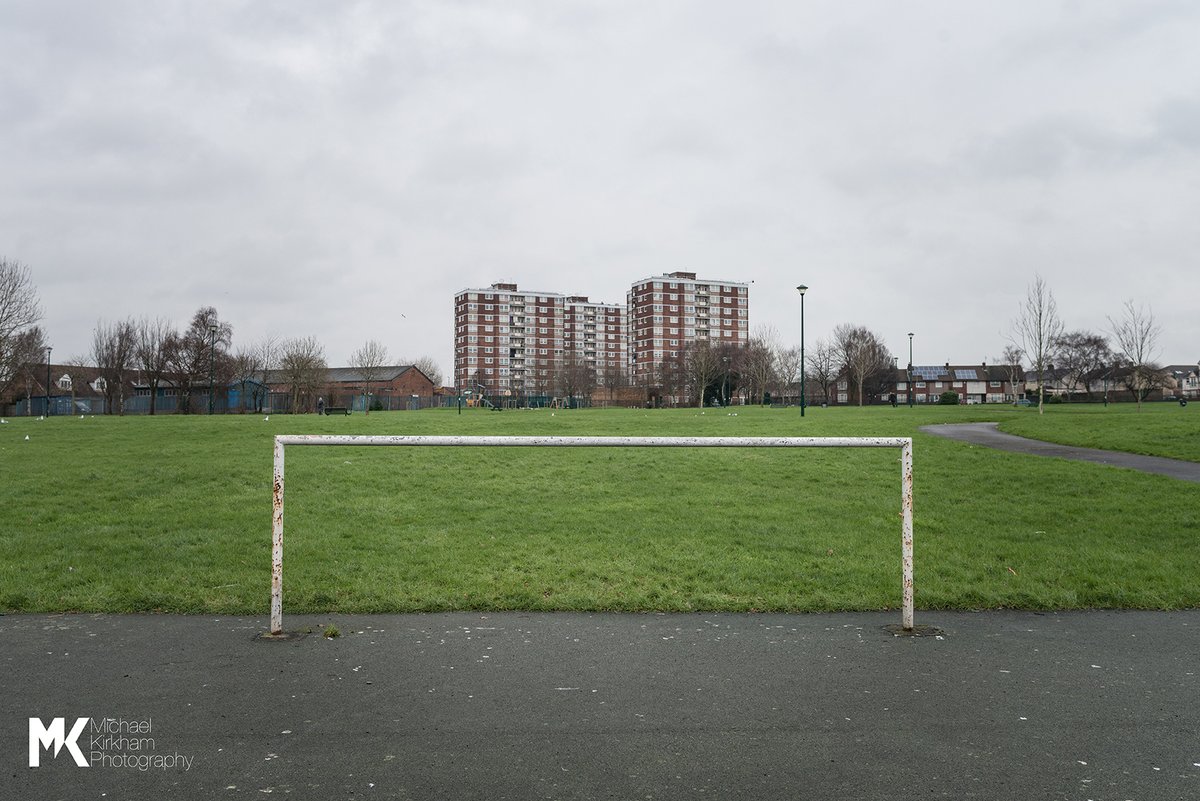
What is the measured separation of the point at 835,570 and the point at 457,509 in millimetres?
5856

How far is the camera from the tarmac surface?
3.48 m

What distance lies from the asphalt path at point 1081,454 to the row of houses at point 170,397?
166 feet

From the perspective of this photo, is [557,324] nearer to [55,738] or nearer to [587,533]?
[587,533]

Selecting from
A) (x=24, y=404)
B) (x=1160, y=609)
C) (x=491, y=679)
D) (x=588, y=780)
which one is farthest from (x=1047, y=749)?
(x=24, y=404)

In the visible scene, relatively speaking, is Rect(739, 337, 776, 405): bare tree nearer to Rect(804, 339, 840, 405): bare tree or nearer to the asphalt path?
Rect(804, 339, 840, 405): bare tree

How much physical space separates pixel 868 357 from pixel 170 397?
91.3 m

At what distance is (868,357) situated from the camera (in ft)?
354

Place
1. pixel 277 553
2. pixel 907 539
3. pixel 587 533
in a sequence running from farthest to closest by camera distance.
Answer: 1. pixel 587 533
2. pixel 907 539
3. pixel 277 553

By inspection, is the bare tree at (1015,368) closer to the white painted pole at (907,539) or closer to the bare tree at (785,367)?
the bare tree at (785,367)

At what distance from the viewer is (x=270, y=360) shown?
96562 millimetres

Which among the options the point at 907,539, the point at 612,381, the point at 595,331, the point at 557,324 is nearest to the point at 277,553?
the point at 907,539

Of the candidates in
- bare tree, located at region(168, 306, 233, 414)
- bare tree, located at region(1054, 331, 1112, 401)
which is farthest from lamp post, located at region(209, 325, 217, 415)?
bare tree, located at region(1054, 331, 1112, 401)

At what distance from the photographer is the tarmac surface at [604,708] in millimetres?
3480

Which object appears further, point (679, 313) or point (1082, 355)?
point (679, 313)
